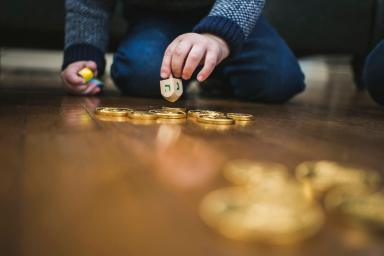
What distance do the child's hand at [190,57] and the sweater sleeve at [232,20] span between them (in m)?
0.04

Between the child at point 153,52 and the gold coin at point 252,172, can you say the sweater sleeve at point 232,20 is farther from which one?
the gold coin at point 252,172

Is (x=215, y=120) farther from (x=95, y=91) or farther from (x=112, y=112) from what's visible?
(x=95, y=91)

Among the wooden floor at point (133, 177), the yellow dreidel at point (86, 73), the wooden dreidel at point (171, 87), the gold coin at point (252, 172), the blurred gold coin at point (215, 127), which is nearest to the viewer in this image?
the wooden floor at point (133, 177)

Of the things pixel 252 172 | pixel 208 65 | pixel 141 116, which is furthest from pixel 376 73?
pixel 252 172

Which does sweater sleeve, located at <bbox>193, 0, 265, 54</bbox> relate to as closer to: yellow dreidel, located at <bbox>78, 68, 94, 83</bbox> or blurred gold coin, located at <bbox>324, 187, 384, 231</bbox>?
yellow dreidel, located at <bbox>78, 68, 94, 83</bbox>

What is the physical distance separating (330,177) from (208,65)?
1.17ft

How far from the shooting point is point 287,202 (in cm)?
29

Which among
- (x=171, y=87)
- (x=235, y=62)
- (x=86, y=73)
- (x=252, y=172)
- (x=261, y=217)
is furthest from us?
(x=235, y=62)

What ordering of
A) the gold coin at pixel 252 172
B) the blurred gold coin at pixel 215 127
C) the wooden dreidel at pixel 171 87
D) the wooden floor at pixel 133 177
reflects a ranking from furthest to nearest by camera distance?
the wooden dreidel at pixel 171 87, the blurred gold coin at pixel 215 127, the gold coin at pixel 252 172, the wooden floor at pixel 133 177

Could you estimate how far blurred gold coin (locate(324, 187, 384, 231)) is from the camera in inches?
10.7

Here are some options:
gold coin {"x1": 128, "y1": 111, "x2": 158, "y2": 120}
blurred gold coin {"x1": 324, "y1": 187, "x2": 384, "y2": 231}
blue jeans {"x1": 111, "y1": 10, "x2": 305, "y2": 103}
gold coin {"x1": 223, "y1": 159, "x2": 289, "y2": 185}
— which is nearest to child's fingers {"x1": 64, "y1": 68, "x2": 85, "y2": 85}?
blue jeans {"x1": 111, "y1": 10, "x2": 305, "y2": 103}

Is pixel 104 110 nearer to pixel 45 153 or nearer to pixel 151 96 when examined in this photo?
pixel 45 153

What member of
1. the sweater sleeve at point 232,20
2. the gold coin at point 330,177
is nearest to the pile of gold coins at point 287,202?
the gold coin at point 330,177

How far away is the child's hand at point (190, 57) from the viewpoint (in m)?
0.66
